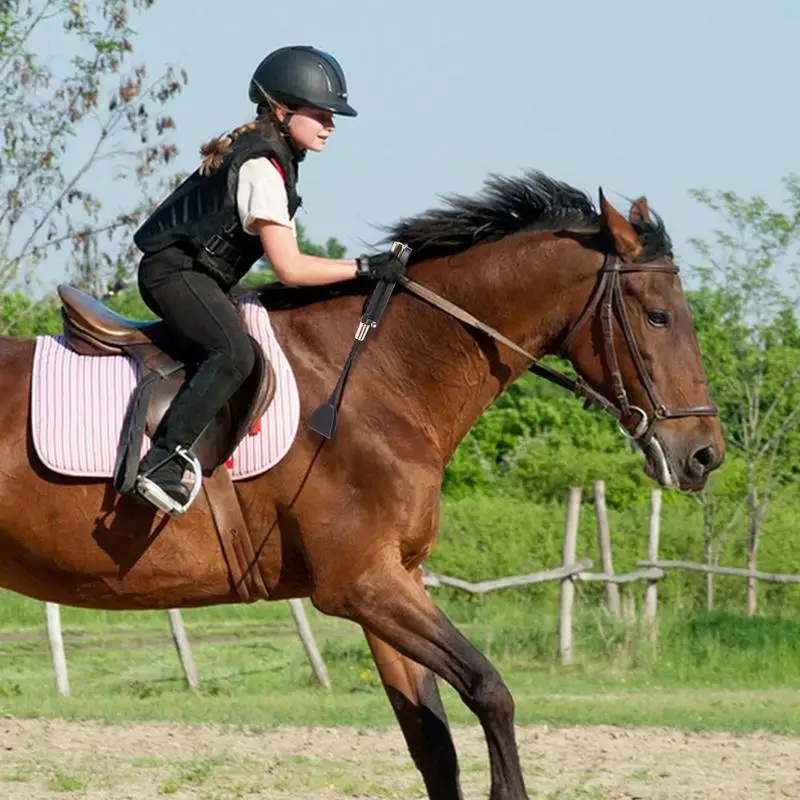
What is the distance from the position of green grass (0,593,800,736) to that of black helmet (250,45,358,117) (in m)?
5.42

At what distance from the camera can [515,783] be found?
6176mm

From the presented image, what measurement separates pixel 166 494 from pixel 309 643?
27.1 feet

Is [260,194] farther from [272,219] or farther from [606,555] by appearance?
[606,555]

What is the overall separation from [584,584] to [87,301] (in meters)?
13.1

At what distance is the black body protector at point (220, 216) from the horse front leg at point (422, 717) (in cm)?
141

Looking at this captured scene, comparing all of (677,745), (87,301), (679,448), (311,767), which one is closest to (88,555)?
(87,301)

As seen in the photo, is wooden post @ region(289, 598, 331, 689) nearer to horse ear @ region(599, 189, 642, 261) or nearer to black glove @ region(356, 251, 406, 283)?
black glove @ region(356, 251, 406, 283)

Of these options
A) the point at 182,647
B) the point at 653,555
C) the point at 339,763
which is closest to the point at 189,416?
the point at 339,763

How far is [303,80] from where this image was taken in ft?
20.9

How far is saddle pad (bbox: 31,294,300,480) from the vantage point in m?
6.28

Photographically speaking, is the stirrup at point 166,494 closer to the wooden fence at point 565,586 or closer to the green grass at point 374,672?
the green grass at point 374,672

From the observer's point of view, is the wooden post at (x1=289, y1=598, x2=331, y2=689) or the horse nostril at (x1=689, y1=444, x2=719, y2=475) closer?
the horse nostril at (x1=689, y1=444, x2=719, y2=475)

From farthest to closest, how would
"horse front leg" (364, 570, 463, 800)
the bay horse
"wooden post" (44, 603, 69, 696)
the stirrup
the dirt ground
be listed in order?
"wooden post" (44, 603, 69, 696)
the dirt ground
"horse front leg" (364, 570, 463, 800)
the bay horse
the stirrup

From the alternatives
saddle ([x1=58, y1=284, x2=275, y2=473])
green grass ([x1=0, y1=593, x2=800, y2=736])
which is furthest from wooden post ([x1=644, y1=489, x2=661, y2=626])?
saddle ([x1=58, y1=284, x2=275, y2=473])
